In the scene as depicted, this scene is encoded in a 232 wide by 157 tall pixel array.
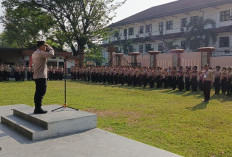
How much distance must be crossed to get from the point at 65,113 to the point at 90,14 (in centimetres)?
2592

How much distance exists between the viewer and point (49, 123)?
5.00 m

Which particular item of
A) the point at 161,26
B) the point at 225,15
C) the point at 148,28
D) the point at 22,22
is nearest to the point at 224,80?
the point at 225,15

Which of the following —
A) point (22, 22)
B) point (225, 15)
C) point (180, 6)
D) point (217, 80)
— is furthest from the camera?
point (22, 22)

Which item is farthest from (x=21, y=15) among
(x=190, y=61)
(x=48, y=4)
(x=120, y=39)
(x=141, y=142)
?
(x=141, y=142)

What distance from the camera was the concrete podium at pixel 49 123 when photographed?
5.01 m

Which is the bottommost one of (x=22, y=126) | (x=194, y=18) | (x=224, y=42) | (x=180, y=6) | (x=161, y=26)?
(x=22, y=126)

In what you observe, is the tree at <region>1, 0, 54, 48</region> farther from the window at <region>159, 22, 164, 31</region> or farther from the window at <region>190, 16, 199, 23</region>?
the window at <region>190, 16, 199, 23</region>

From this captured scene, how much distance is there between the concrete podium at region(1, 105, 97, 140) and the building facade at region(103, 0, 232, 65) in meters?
19.1

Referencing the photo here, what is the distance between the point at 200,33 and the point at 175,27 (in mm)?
5517

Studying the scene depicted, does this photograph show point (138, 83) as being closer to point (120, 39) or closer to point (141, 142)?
point (141, 142)

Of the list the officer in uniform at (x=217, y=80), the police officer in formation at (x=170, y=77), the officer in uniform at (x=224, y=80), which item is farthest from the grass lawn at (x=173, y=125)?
the officer in uniform at (x=224, y=80)

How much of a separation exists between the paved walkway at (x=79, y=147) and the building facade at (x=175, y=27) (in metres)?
19.4

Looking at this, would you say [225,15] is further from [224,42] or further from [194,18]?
[194,18]

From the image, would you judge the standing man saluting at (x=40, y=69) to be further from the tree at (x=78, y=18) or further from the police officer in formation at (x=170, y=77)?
the tree at (x=78, y=18)
